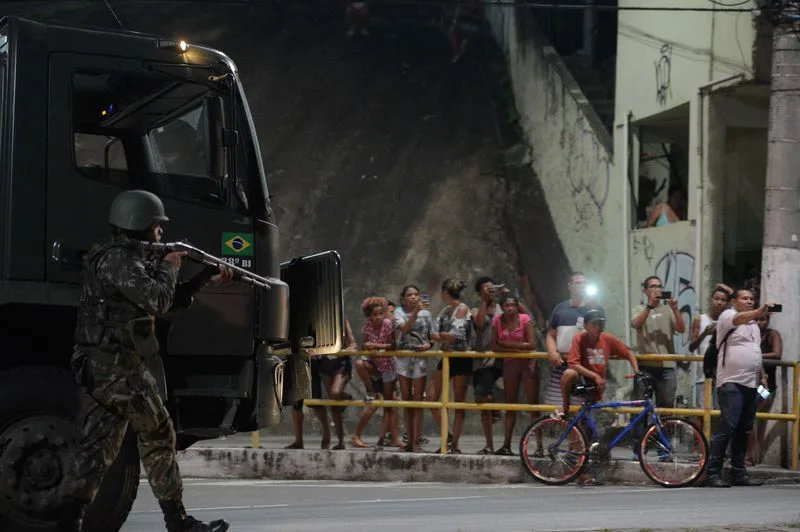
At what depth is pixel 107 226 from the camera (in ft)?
29.3

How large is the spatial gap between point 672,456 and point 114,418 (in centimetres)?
726

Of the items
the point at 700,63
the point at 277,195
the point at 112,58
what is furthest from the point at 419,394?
the point at 277,195

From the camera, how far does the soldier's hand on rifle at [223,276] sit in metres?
8.60

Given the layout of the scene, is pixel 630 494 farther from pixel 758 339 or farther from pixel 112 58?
pixel 112 58

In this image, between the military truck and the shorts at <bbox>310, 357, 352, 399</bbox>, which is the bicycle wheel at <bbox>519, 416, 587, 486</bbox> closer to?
the shorts at <bbox>310, 357, 352, 399</bbox>

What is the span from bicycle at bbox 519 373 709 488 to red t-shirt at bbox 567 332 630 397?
0.27 metres

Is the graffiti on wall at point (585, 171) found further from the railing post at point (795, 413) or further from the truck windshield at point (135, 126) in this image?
the truck windshield at point (135, 126)

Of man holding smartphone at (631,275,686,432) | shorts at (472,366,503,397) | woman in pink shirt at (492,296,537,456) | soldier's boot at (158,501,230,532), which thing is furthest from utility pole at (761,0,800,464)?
soldier's boot at (158,501,230,532)

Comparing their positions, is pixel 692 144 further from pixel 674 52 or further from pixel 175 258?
pixel 175 258

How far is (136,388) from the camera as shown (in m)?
8.23

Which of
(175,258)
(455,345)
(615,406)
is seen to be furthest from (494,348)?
(175,258)

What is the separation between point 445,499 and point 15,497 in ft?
17.0

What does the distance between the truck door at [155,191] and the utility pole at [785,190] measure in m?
8.07

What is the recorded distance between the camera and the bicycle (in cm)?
1429
